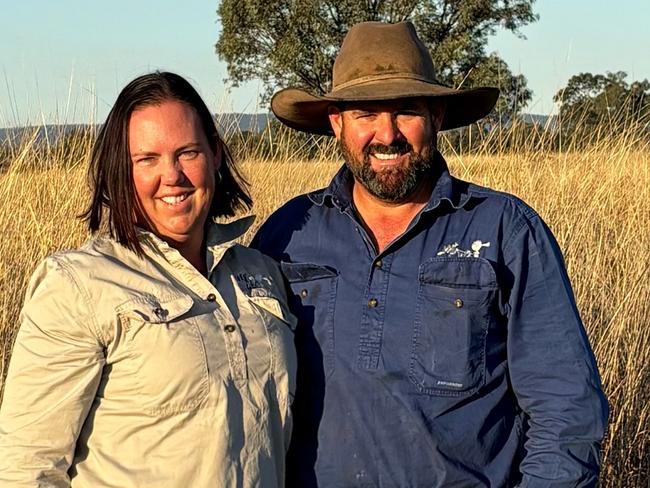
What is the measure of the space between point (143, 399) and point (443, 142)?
6077 mm

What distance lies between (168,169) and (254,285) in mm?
354

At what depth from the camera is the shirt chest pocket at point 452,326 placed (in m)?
2.19

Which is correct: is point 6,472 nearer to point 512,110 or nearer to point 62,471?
point 62,471

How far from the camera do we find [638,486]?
383cm

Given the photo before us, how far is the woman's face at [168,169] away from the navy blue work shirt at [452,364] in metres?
0.45

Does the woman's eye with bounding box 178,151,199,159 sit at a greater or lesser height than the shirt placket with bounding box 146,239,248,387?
greater

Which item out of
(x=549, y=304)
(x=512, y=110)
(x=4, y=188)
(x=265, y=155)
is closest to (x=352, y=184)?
(x=549, y=304)

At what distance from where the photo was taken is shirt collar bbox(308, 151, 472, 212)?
2.32m

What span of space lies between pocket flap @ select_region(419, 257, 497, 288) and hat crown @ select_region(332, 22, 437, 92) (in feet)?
1.88

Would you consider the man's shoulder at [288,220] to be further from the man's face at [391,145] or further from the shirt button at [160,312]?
the shirt button at [160,312]

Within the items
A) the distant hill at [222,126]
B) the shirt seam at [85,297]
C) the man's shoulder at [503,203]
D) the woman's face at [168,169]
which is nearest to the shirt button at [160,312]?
the shirt seam at [85,297]

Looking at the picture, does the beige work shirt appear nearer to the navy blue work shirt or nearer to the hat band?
the navy blue work shirt

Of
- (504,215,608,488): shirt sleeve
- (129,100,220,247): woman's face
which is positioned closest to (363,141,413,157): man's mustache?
(504,215,608,488): shirt sleeve

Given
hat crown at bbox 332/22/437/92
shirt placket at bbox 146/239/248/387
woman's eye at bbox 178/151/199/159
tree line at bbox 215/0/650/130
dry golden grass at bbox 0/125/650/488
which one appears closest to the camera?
shirt placket at bbox 146/239/248/387
